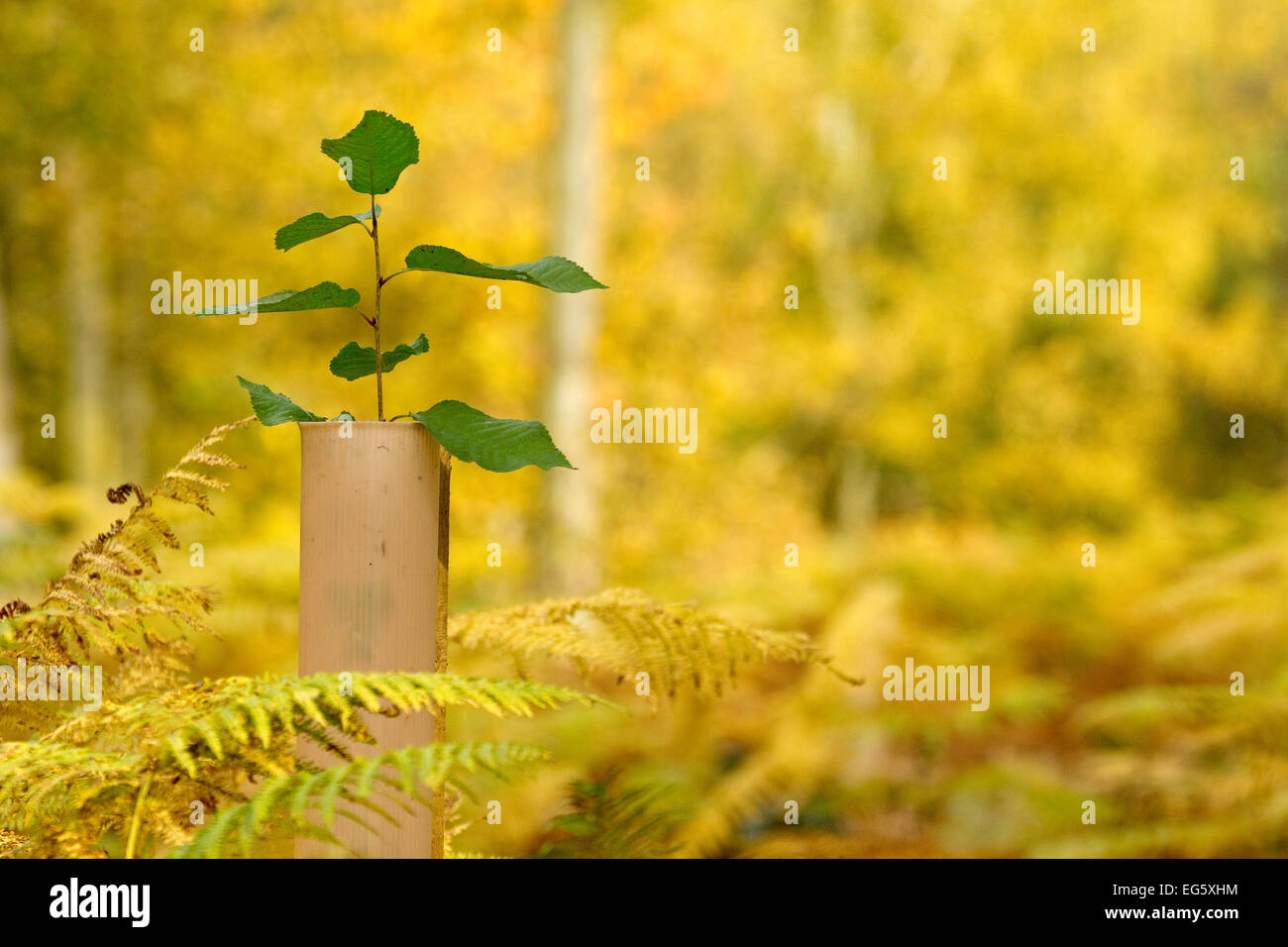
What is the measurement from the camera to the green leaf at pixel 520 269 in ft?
2.83

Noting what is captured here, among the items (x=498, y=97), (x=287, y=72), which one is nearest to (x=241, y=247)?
(x=287, y=72)

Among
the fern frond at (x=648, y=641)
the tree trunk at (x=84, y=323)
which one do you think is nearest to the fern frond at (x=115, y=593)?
the fern frond at (x=648, y=641)

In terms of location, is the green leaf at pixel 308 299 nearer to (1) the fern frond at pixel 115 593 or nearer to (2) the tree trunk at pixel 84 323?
(1) the fern frond at pixel 115 593

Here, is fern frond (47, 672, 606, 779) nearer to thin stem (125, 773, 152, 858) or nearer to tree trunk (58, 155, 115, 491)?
thin stem (125, 773, 152, 858)

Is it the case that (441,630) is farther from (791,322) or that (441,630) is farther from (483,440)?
(791,322)

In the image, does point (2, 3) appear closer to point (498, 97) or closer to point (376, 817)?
point (498, 97)

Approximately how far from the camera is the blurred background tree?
493 cm

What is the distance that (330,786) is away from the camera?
69 cm

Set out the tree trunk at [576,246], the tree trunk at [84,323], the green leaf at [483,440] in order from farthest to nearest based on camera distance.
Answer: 1. the tree trunk at [84,323]
2. the tree trunk at [576,246]
3. the green leaf at [483,440]

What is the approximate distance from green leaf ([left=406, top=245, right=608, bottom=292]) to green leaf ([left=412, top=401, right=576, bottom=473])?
11 centimetres

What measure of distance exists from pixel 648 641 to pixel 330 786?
1.47 ft

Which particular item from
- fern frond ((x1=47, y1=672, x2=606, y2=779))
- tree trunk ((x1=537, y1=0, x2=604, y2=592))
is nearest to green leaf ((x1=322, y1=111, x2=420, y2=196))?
fern frond ((x1=47, y1=672, x2=606, y2=779))

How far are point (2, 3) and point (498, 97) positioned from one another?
2772 mm

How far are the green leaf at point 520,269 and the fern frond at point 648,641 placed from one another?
13.5 inches
